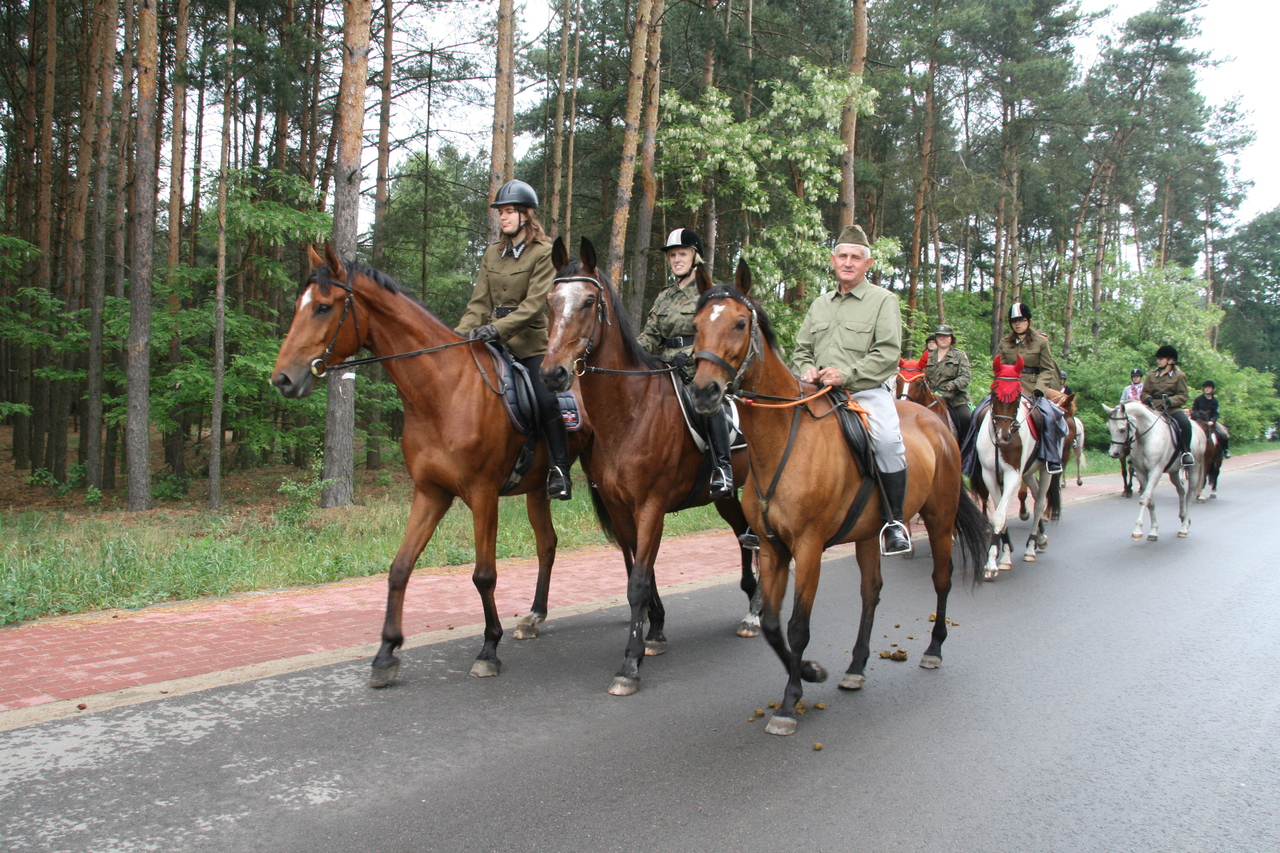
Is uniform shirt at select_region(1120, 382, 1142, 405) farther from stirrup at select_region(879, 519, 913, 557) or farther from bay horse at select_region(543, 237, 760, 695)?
bay horse at select_region(543, 237, 760, 695)

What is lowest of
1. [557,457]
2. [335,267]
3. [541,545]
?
[541,545]

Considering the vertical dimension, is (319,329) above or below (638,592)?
above

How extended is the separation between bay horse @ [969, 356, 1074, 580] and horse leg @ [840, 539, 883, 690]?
192 inches

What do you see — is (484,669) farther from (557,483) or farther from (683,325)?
(683,325)

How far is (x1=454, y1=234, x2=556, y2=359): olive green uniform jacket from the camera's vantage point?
5980 mm

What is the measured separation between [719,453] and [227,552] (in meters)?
5.97

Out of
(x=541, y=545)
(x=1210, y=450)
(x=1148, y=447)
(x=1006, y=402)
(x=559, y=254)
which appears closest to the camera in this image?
(x=559, y=254)

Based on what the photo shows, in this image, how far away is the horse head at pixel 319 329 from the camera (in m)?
5.02

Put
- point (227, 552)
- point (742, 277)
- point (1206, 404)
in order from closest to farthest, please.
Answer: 1. point (742, 277)
2. point (227, 552)
3. point (1206, 404)

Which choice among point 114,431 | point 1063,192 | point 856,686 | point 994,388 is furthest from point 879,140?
point 856,686

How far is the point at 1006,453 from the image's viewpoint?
10289mm

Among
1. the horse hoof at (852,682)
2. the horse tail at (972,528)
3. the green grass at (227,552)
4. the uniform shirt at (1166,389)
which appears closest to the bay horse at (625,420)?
the horse hoof at (852,682)

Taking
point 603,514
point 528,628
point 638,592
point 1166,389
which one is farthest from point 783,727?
point 1166,389

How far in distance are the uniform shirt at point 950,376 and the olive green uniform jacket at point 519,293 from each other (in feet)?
23.7
